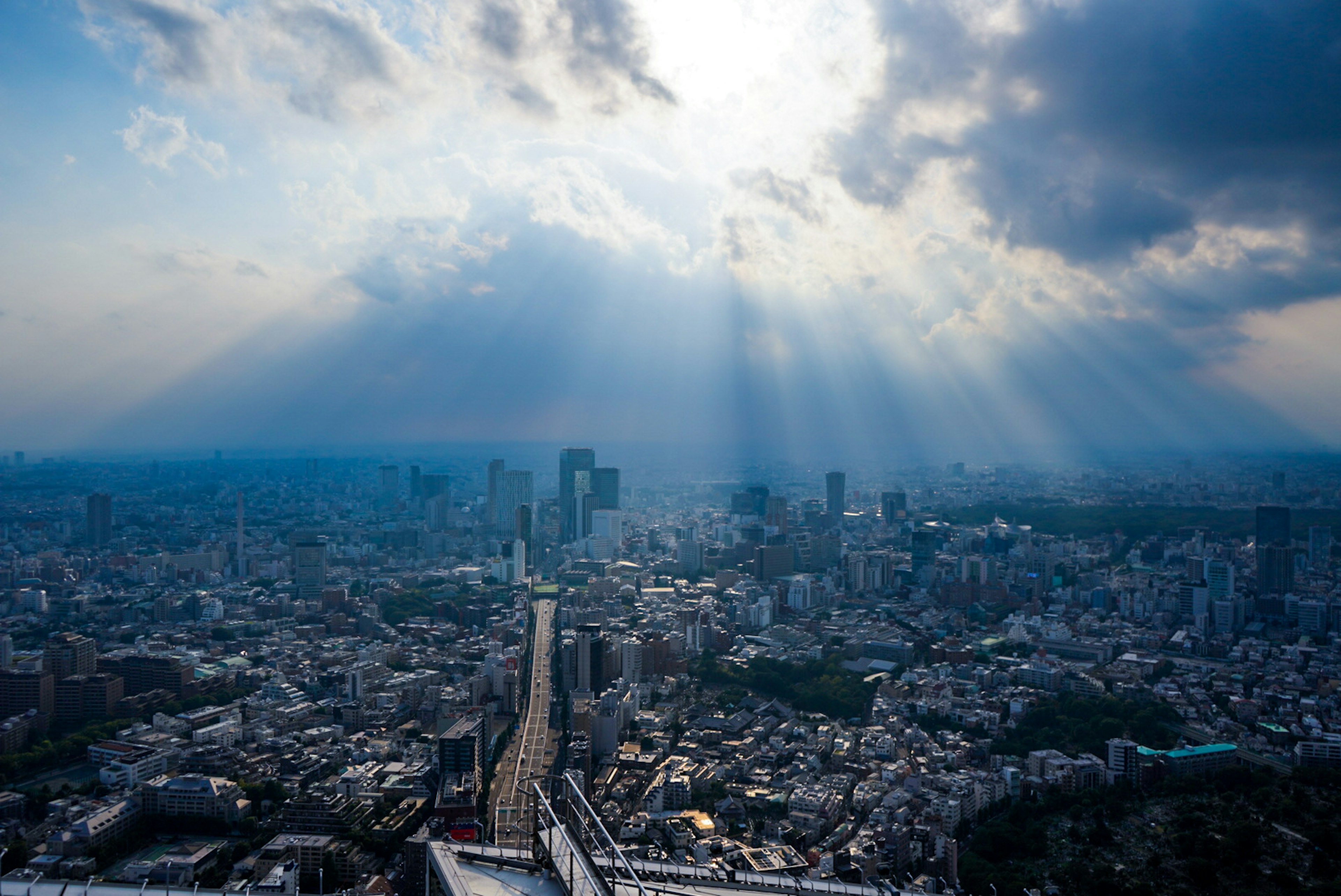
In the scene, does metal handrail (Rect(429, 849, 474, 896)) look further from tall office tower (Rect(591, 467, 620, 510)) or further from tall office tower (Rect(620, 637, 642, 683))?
tall office tower (Rect(591, 467, 620, 510))

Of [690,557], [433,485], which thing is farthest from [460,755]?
[433,485]

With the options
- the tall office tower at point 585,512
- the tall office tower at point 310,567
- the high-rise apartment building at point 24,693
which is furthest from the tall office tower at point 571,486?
the high-rise apartment building at point 24,693

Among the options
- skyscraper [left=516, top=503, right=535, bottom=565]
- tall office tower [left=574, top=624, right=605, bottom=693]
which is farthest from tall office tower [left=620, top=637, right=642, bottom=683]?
skyscraper [left=516, top=503, right=535, bottom=565]

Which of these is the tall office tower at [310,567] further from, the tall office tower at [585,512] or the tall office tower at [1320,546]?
the tall office tower at [1320,546]

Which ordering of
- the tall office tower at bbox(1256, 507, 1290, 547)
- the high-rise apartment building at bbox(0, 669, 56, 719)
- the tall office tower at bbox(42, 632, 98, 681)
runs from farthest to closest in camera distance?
the tall office tower at bbox(1256, 507, 1290, 547) < the tall office tower at bbox(42, 632, 98, 681) < the high-rise apartment building at bbox(0, 669, 56, 719)

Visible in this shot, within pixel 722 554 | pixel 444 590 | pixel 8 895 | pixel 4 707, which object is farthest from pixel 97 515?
pixel 8 895

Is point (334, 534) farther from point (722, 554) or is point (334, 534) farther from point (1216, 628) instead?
point (1216, 628)

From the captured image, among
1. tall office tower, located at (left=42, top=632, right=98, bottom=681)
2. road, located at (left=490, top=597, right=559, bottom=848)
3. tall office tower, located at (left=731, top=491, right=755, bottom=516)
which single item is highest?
tall office tower, located at (left=731, top=491, right=755, bottom=516)
